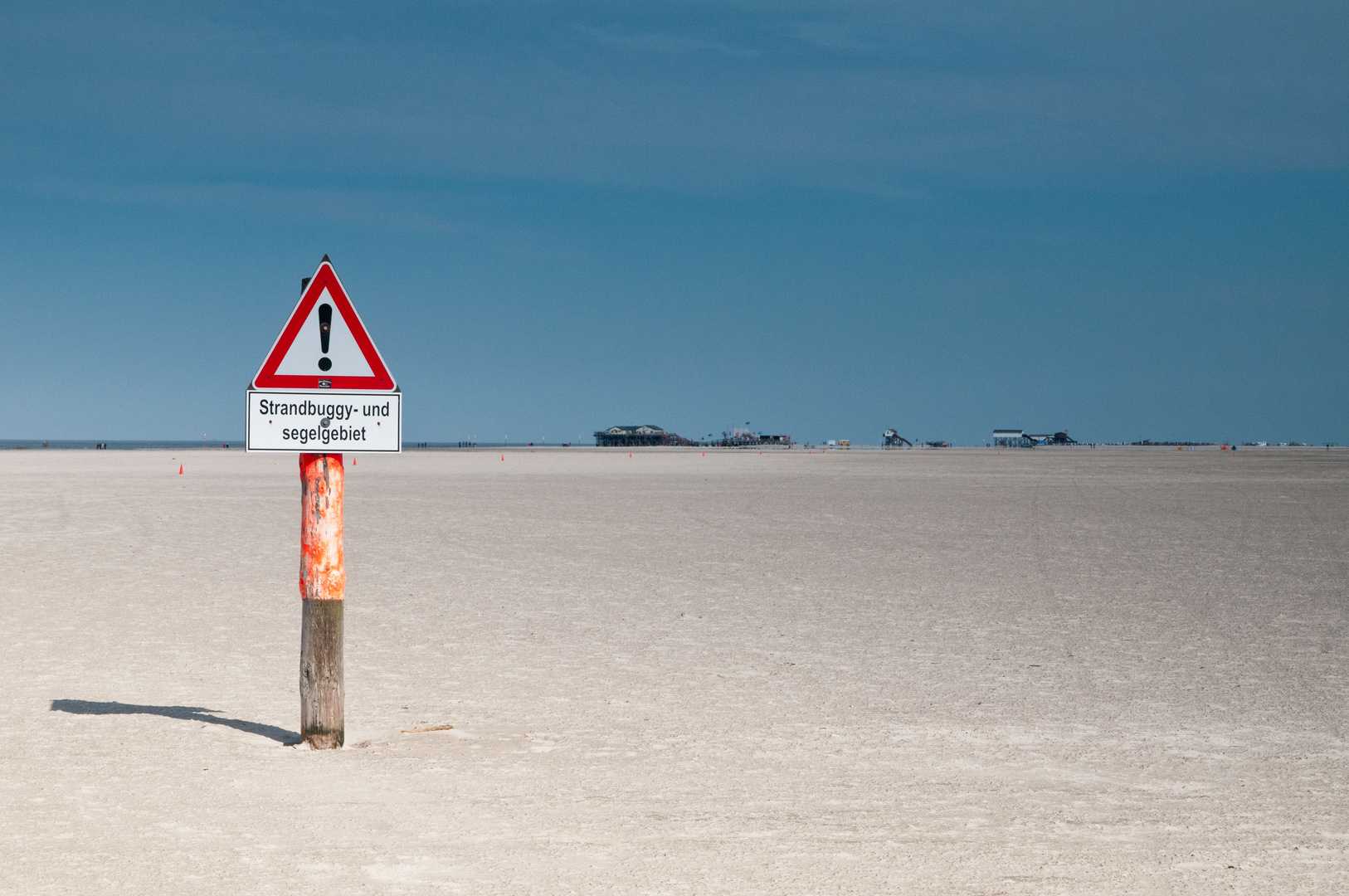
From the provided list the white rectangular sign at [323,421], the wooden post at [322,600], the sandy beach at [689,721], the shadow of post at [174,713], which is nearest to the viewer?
the sandy beach at [689,721]

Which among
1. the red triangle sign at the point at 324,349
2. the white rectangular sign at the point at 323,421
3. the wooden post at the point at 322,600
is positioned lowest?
the wooden post at the point at 322,600

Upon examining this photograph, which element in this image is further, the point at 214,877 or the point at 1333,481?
the point at 1333,481

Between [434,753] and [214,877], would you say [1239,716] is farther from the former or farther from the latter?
[214,877]

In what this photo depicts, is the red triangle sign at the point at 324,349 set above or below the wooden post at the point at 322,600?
above

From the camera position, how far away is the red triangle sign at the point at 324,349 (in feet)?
22.7

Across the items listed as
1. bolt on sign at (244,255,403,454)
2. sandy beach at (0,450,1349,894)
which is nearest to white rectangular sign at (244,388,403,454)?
bolt on sign at (244,255,403,454)

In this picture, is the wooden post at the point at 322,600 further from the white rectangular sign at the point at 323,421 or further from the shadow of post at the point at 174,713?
the shadow of post at the point at 174,713

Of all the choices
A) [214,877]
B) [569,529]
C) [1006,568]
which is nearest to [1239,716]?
[214,877]

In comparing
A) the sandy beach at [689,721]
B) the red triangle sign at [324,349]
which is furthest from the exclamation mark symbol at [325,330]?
the sandy beach at [689,721]

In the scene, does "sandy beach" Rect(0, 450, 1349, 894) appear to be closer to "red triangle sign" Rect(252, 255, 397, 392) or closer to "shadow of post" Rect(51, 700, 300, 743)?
"shadow of post" Rect(51, 700, 300, 743)

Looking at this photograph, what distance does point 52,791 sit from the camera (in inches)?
242

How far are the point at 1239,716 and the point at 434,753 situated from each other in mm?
4837

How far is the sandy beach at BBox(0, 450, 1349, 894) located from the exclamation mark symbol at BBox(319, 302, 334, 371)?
6.86 ft

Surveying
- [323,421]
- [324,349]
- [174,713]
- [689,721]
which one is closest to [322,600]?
[323,421]
